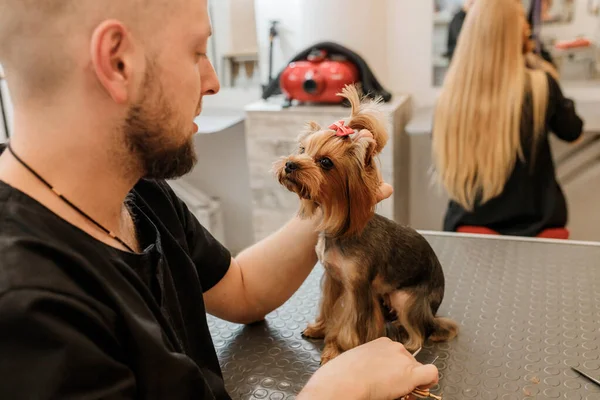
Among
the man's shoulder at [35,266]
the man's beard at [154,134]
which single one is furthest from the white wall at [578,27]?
the man's shoulder at [35,266]

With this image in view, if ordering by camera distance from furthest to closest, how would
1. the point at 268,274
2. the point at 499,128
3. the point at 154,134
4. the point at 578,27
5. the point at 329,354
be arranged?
1. the point at 578,27
2. the point at 499,128
3. the point at 268,274
4. the point at 329,354
5. the point at 154,134

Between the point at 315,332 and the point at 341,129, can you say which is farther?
the point at 315,332

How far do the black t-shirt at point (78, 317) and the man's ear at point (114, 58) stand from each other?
152 millimetres

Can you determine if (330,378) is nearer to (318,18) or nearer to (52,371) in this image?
(52,371)

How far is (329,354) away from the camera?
1.02 m

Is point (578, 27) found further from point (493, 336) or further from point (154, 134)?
point (154, 134)

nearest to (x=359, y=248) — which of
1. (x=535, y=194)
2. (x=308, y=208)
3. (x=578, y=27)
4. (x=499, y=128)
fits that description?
(x=308, y=208)

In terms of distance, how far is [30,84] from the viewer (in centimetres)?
66

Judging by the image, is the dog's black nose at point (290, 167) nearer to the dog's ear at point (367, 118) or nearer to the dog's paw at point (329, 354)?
the dog's ear at point (367, 118)

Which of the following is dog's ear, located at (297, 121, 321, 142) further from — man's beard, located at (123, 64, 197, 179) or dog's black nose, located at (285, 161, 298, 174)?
man's beard, located at (123, 64, 197, 179)

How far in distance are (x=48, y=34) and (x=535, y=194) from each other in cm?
181

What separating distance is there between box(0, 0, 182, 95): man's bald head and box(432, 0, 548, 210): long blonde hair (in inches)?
59.3

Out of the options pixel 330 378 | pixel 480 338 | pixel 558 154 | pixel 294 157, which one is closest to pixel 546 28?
pixel 558 154

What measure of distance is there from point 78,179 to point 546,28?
2302 millimetres
